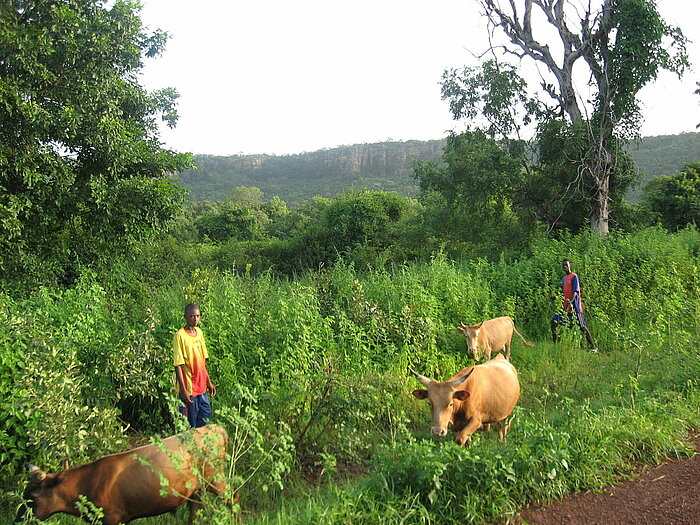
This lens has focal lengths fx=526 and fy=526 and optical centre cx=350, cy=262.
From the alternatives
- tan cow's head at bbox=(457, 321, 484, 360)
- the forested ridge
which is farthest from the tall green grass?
tan cow's head at bbox=(457, 321, 484, 360)

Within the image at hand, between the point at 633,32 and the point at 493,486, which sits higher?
the point at 633,32

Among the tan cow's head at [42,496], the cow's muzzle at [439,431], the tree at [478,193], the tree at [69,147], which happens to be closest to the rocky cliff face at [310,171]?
the tree at [478,193]

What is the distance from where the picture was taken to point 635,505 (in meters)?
3.96

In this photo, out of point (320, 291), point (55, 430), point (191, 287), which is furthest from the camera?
point (320, 291)

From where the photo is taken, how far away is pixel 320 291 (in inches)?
357

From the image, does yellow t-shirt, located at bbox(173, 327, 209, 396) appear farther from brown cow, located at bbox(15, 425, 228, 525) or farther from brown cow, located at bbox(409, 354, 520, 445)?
brown cow, located at bbox(409, 354, 520, 445)

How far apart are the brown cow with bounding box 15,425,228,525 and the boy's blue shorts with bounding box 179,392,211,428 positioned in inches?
52.6

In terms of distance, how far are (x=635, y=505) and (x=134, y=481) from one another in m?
3.75

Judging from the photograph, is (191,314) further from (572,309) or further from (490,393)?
(572,309)

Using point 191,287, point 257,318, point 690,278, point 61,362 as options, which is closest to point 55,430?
point 61,362

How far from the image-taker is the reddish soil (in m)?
3.76

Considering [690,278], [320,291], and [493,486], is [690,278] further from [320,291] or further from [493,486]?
[493,486]

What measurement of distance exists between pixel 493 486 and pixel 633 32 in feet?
55.4

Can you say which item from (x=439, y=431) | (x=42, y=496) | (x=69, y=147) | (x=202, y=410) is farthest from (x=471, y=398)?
(x=69, y=147)
